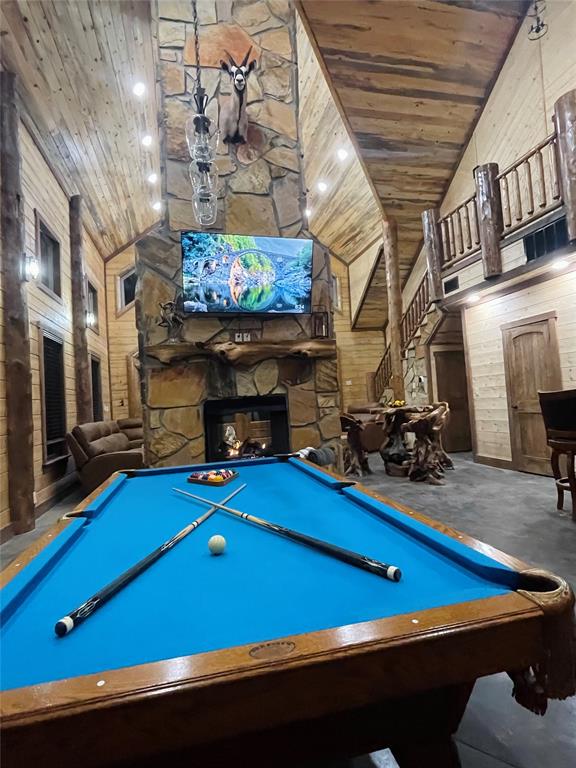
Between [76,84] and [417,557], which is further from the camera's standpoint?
[76,84]

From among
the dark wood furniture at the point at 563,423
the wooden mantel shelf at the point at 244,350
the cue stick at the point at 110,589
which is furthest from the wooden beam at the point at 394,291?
the cue stick at the point at 110,589

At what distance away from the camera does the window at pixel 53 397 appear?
4.89 m

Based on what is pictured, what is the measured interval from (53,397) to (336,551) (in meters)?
5.34

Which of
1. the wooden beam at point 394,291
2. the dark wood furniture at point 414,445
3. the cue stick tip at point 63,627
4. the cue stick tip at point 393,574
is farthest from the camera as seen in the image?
the wooden beam at point 394,291

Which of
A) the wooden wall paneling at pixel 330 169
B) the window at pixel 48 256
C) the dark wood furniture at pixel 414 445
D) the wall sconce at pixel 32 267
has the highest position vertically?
the wooden wall paneling at pixel 330 169

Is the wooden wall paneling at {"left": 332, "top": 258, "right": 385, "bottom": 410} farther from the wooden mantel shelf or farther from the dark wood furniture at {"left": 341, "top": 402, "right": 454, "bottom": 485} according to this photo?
the wooden mantel shelf

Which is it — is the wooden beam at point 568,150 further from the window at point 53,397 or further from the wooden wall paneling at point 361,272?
the window at point 53,397

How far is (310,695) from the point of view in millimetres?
630

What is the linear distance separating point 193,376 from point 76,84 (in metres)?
3.56

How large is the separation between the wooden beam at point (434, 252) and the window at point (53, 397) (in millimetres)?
5707

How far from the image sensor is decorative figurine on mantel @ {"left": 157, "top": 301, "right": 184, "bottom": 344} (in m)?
3.78

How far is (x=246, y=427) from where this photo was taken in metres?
4.32

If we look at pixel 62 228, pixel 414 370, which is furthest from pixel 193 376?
pixel 414 370

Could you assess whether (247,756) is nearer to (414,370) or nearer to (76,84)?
(76,84)
